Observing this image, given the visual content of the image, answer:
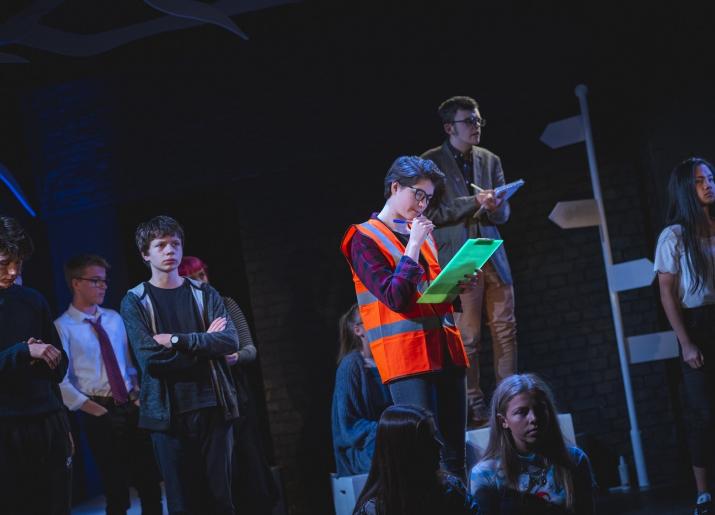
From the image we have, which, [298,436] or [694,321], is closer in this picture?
[694,321]

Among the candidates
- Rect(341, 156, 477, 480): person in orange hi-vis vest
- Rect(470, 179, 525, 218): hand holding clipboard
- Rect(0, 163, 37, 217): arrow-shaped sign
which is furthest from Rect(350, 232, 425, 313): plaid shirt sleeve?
Rect(0, 163, 37, 217): arrow-shaped sign

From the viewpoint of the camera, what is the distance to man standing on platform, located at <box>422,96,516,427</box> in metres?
5.02

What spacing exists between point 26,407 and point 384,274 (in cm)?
146

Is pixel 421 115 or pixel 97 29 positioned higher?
pixel 97 29

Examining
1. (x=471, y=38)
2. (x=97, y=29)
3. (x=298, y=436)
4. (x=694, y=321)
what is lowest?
(x=298, y=436)

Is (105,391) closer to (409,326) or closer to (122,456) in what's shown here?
(122,456)

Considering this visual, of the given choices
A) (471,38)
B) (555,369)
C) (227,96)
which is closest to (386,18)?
(471,38)

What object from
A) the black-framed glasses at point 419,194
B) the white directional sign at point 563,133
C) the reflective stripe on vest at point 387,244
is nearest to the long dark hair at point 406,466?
the reflective stripe on vest at point 387,244

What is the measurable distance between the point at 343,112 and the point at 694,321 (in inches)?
115

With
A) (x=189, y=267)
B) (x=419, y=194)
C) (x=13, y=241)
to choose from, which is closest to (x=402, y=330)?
(x=419, y=194)

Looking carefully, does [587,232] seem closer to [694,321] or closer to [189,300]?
[694,321]

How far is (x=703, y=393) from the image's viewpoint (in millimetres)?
4250

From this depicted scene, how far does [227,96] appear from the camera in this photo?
642 centimetres

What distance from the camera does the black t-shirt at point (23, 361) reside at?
3.37 m
